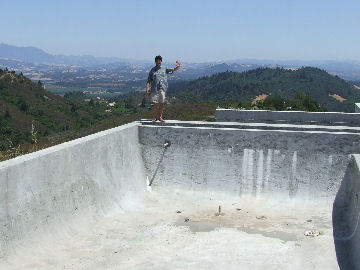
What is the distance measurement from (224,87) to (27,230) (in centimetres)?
11445

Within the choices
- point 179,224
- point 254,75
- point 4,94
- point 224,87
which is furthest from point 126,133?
point 254,75

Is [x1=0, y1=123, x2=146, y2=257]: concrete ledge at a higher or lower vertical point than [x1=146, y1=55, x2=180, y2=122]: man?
lower

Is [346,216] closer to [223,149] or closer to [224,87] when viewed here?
[223,149]

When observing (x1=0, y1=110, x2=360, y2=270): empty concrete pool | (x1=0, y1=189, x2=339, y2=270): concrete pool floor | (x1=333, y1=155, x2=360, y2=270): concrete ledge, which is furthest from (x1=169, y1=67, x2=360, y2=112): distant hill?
(x1=0, y1=189, x2=339, y2=270): concrete pool floor

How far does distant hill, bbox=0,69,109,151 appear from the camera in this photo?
5743 cm

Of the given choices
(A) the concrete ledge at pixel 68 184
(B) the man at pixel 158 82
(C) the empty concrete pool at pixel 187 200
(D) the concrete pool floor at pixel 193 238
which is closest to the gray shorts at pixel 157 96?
(B) the man at pixel 158 82

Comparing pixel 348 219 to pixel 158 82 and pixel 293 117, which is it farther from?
pixel 293 117

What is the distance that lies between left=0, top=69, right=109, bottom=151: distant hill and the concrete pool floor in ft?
145

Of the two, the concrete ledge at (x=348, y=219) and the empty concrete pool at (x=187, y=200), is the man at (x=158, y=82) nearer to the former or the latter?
the empty concrete pool at (x=187, y=200)

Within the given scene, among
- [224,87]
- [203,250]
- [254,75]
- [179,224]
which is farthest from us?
[254,75]

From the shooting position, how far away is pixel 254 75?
13725 cm

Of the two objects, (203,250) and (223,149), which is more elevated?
(223,149)

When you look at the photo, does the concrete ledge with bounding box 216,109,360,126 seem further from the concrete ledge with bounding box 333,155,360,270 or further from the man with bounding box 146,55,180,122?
the concrete ledge with bounding box 333,155,360,270

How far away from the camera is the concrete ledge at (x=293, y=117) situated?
1065cm
